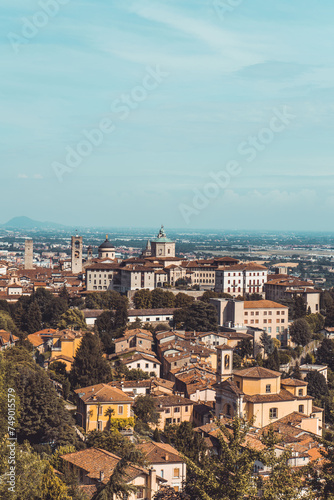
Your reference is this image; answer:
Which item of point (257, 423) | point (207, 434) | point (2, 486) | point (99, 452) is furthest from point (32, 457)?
point (257, 423)

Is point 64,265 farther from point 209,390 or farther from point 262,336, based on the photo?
point 209,390

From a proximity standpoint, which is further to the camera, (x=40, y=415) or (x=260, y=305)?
(x=260, y=305)

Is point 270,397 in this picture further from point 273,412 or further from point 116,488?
point 116,488

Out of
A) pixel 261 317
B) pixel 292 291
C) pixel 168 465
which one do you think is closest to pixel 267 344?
pixel 261 317

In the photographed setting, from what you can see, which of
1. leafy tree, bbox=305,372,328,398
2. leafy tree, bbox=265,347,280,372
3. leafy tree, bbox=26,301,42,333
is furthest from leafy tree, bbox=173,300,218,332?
leafy tree, bbox=26,301,42,333

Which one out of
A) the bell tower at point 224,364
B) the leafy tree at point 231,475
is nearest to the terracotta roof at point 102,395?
the bell tower at point 224,364

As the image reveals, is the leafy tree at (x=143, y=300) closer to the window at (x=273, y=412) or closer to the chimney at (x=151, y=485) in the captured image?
the window at (x=273, y=412)

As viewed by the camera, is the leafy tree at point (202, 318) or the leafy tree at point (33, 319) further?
the leafy tree at point (33, 319)
